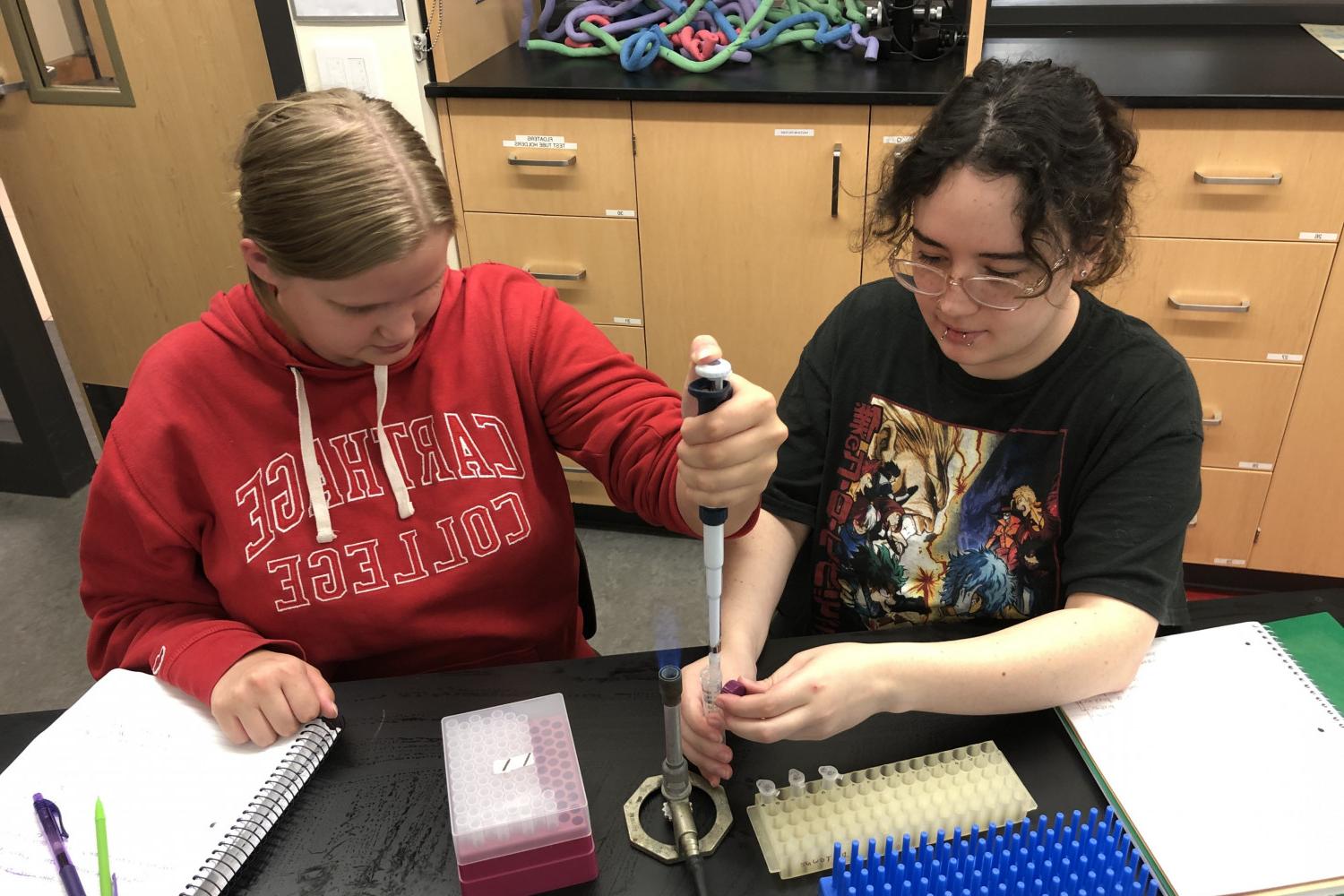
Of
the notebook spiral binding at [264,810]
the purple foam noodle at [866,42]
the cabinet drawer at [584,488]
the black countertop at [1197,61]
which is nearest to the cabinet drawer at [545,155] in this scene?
the purple foam noodle at [866,42]

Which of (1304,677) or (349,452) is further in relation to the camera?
(349,452)

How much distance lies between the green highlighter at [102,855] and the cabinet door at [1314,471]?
214 centimetres

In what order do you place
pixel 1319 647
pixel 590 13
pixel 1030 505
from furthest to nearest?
pixel 590 13
pixel 1030 505
pixel 1319 647

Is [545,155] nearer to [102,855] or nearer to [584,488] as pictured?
[584,488]

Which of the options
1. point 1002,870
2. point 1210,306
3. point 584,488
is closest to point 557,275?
point 584,488

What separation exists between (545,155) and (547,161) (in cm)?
2

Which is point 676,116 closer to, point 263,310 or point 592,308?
point 592,308

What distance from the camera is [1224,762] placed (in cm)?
83

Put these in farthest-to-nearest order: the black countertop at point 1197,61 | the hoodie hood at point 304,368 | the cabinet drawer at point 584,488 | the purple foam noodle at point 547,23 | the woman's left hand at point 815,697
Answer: the cabinet drawer at point 584,488
the purple foam noodle at point 547,23
the black countertop at point 1197,61
the hoodie hood at point 304,368
the woman's left hand at point 815,697

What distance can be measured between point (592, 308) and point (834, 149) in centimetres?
66

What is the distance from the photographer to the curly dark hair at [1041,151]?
0.91 metres

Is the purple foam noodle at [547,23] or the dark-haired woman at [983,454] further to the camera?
the purple foam noodle at [547,23]

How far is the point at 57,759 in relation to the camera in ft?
2.79

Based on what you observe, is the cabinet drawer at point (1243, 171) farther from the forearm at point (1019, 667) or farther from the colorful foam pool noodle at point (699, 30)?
the forearm at point (1019, 667)
